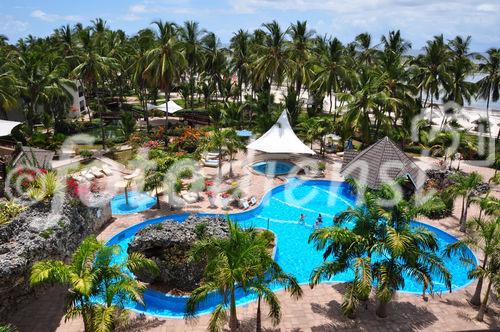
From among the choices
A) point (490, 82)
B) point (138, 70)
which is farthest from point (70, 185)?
point (490, 82)

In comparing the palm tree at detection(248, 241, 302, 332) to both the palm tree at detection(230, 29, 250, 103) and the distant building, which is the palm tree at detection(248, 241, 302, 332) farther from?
the distant building

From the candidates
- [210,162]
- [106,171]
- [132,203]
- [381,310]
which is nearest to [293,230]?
[381,310]

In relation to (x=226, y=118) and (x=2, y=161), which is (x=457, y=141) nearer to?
(x=226, y=118)

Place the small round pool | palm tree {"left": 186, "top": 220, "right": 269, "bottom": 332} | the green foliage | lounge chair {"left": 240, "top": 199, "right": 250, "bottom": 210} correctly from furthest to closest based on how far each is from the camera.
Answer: the small round pool
lounge chair {"left": 240, "top": 199, "right": 250, "bottom": 210}
the green foliage
palm tree {"left": 186, "top": 220, "right": 269, "bottom": 332}

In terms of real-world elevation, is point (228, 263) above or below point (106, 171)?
above

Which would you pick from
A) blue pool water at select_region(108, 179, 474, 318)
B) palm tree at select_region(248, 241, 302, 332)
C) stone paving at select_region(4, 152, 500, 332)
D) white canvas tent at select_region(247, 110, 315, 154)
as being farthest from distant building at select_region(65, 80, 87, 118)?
palm tree at select_region(248, 241, 302, 332)

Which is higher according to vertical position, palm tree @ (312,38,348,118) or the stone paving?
palm tree @ (312,38,348,118)

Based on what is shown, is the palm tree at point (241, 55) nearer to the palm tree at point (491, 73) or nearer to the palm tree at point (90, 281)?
the palm tree at point (491, 73)

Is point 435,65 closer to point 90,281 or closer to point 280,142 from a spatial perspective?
point 280,142
